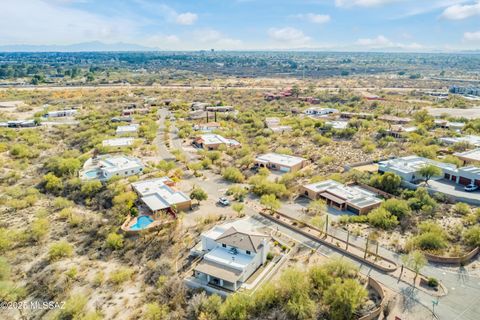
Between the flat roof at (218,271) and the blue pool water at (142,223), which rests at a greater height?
the flat roof at (218,271)

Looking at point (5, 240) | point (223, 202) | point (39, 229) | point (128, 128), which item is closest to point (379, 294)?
point (223, 202)

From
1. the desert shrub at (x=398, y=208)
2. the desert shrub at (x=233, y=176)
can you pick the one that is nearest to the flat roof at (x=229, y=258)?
the desert shrub at (x=398, y=208)

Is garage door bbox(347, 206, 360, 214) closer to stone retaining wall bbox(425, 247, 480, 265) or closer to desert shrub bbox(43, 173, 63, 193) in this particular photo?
stone retaining wall bbox(425, 247, 480, 265)

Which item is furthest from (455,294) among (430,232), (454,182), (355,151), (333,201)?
(355,151)

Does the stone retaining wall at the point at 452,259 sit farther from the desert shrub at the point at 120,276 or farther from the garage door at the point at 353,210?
the desert shrub at the point at 120,276

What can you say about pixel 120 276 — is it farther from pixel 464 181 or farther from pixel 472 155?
pixel 472 155

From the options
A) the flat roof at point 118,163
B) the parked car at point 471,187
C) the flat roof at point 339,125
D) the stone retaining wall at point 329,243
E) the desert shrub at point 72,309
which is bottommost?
the desert shrub at point 72,309
